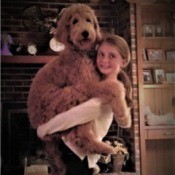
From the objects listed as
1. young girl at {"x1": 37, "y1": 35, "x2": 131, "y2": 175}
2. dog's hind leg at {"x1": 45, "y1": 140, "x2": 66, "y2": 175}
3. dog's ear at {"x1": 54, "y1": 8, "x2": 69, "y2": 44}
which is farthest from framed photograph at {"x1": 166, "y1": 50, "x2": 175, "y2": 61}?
dog's hind leg at {"x1": 45, "y1": 140, "x2": 66, "y2": 175}

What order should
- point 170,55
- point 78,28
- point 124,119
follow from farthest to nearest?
point 170,55, point 124,119, point 78,28

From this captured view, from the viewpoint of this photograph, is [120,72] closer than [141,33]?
Yes

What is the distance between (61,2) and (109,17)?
340mm

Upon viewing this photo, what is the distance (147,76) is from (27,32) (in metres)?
0.92

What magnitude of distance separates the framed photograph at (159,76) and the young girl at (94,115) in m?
0.37

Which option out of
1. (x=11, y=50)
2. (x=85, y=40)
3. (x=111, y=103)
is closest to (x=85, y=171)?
(x=111, y=103)

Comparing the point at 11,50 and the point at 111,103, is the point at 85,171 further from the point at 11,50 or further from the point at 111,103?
the point at 11,50

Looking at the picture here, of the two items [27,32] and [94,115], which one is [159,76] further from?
[27,32]

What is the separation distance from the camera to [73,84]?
2055mm

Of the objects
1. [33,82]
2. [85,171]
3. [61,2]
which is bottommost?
[85,171]

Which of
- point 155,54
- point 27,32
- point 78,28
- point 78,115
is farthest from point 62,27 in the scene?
point 155,54

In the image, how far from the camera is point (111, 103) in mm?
2039

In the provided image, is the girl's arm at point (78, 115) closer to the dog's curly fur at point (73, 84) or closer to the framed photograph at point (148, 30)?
the dog's curly fur at point (73, 84)

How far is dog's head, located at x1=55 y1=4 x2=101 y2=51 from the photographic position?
202cm
